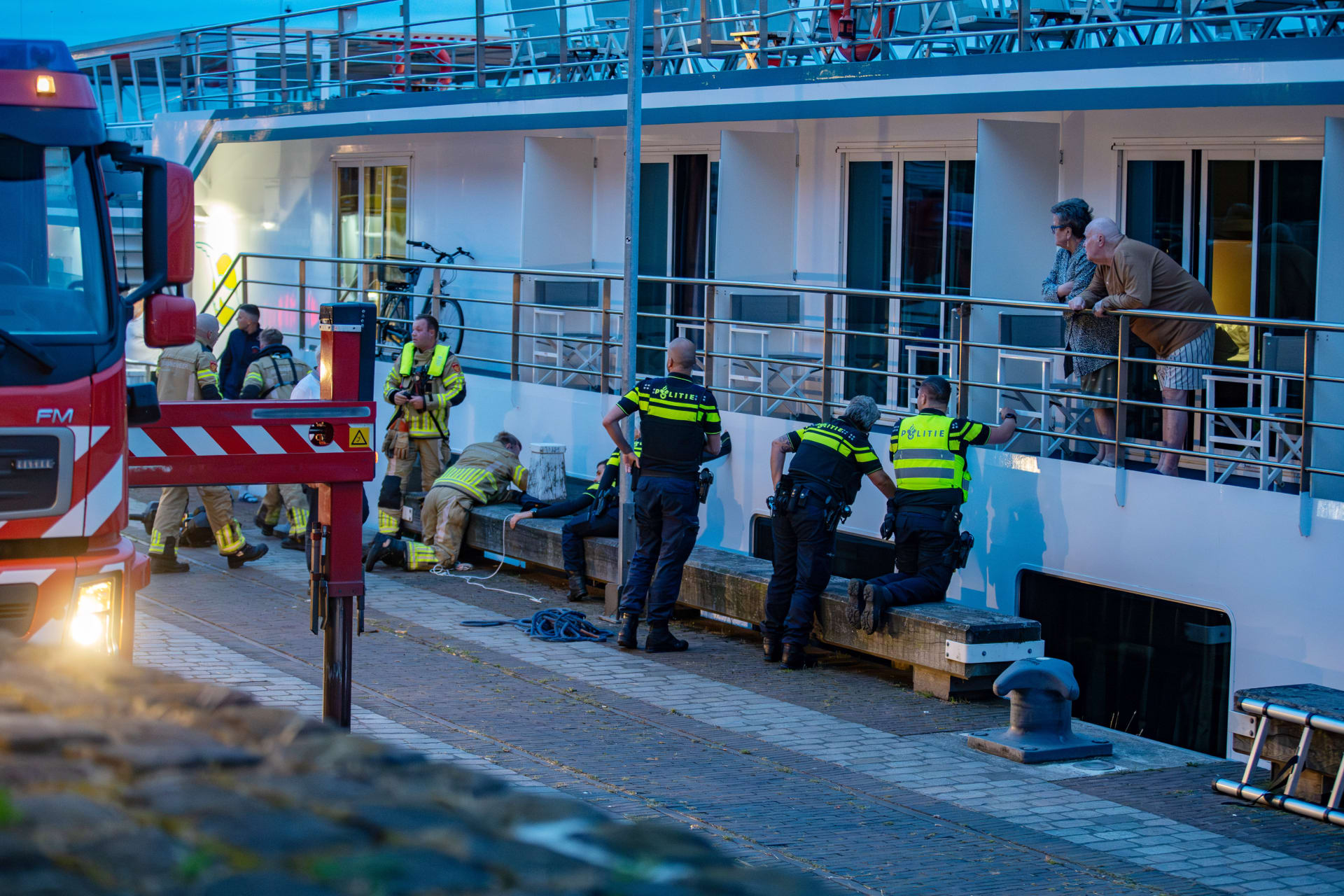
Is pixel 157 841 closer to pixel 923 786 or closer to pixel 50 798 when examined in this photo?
pixel 50 798

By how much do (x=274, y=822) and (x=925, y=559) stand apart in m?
8.49

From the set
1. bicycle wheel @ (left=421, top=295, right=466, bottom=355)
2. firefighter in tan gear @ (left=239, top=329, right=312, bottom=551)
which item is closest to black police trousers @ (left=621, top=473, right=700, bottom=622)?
firefighter in tan gear @ (left=239, top=329, right=312, bottom=551)

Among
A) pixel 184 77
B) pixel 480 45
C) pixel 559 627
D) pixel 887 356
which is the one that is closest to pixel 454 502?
pixel 559 627

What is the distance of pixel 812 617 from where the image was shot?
33.4 feet

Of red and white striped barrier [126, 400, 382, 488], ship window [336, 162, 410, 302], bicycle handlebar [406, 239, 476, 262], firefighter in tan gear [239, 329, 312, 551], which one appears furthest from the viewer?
ship window [336, 162, 410, 302]

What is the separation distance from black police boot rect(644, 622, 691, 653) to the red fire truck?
14.6 ft

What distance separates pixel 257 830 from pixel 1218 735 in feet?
29.1

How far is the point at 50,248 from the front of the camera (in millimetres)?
6426

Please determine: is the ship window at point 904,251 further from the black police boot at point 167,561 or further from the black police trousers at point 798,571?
the black police boot at point 167,561

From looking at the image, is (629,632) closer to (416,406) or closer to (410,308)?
(416,406)

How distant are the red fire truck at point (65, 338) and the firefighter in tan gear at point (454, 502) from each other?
6.83 metres

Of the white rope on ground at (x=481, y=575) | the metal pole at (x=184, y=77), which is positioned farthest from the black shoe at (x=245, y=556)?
the metal pole at (x=184, y=77)

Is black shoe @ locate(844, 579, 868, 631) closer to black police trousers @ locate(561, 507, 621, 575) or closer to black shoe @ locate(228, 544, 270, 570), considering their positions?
black police trousers @ locate(561, 507, 621, 575)

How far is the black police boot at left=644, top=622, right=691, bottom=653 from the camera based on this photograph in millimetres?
10570
